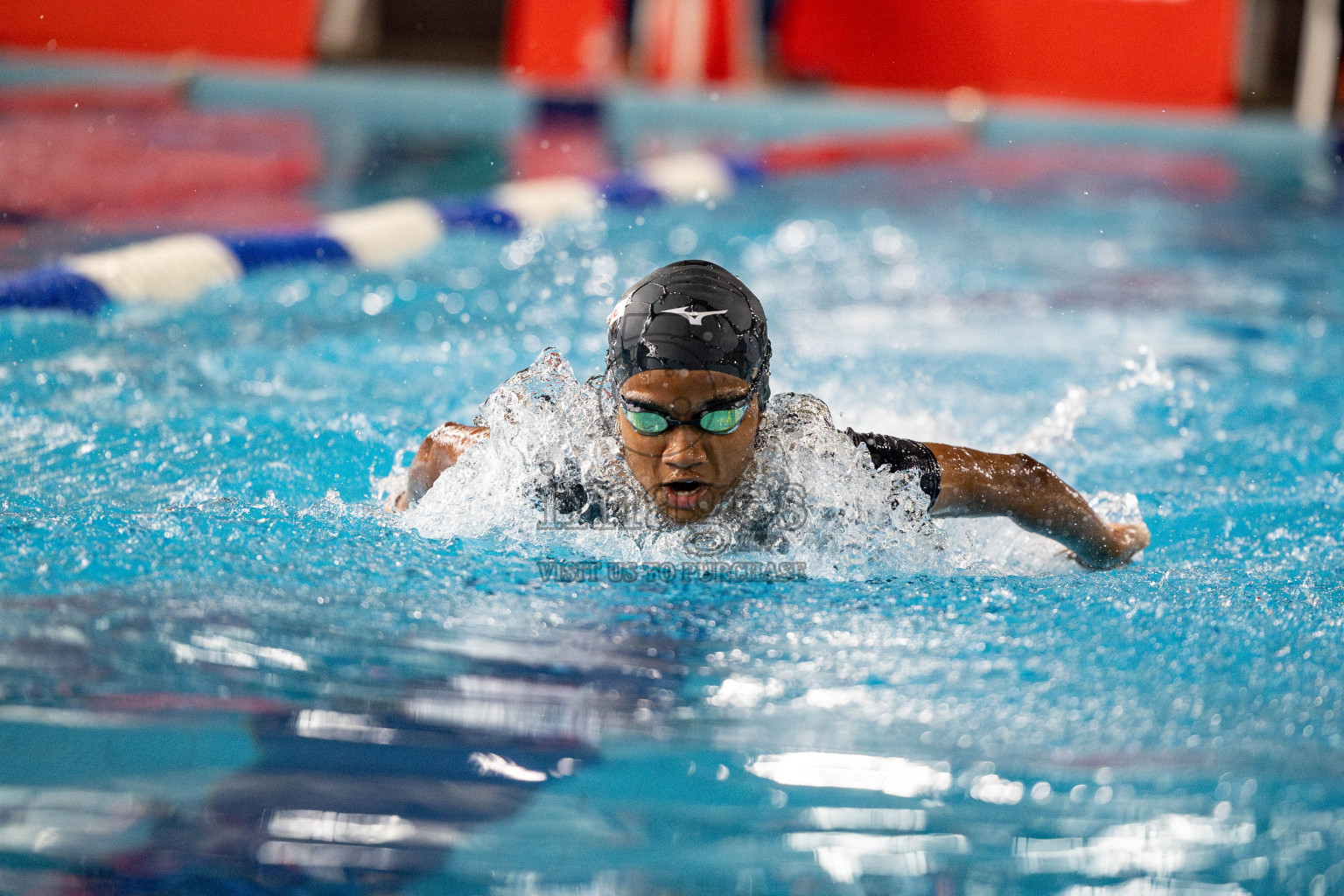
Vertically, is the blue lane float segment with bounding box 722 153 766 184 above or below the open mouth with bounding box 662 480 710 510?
above

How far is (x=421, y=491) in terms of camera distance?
251cm

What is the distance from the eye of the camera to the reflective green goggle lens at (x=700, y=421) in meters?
2.18

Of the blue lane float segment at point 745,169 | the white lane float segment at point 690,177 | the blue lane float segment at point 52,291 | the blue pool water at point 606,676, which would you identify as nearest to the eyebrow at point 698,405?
the blue pool water at point 606,676

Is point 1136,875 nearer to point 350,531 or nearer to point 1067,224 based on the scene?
point 350,531

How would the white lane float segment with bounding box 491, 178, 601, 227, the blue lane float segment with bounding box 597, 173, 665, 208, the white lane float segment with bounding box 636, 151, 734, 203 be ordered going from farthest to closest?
the white lane float segment with bounding box 636, 151, 734, 203 → the blue lane float segment with bounding box 597, 173, 665, 208 → the white lane float segment with bounding box 491, 178, 601, 227

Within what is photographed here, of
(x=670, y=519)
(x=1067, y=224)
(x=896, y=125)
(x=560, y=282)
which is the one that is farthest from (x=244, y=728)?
(x=896, y=125)

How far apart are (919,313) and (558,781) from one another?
3.37 m

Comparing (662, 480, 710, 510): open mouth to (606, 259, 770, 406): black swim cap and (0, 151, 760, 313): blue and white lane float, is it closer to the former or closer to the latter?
(606, 259, 770, 406): black swim cap

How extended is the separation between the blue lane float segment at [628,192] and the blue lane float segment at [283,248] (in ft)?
5.20

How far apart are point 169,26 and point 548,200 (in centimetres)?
458

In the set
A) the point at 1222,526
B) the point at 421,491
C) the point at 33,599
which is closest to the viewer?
the point at 33,599

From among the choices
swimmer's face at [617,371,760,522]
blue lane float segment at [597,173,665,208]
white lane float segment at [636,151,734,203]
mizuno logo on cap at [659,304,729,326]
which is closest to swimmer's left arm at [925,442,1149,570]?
swimmer's face at [617,371,760,522]

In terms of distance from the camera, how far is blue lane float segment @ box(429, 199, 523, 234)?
18.2 ft

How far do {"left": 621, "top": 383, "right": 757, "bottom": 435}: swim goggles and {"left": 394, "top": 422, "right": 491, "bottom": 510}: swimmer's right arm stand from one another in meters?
0.41
